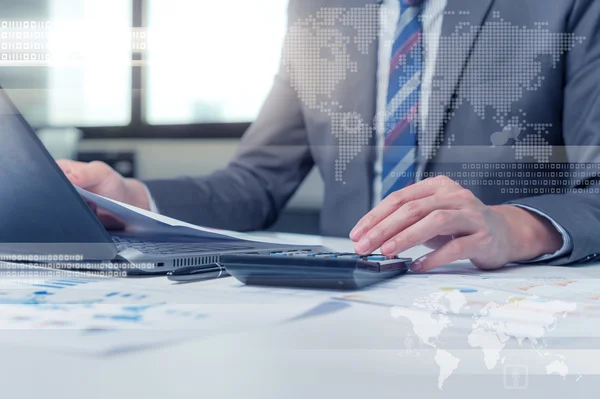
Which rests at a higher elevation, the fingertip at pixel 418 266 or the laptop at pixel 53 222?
the laptop at pixel 53 222

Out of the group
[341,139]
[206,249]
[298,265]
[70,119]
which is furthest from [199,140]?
[298,265]

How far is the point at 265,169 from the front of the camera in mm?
1158

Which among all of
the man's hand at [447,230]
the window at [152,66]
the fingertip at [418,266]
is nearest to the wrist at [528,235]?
the man's hand at [447,230]

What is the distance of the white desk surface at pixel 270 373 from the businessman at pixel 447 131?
0.23m

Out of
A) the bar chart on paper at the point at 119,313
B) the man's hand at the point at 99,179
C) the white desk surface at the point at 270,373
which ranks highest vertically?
the man's hand at the point at 99,179

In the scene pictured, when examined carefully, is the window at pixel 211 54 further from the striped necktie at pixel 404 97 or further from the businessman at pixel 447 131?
the striped necktie at pixel 404 97

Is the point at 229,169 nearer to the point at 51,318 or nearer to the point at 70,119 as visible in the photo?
the point at 70,119

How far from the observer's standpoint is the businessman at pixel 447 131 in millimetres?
508

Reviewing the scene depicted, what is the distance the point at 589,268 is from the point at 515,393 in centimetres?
36

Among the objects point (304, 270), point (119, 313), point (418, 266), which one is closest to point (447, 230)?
point (418, 266)

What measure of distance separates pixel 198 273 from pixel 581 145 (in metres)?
0.52

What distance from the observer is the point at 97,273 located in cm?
42

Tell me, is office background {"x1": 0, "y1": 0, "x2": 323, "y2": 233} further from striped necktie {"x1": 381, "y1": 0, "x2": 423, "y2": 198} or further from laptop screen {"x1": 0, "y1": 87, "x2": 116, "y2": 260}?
striped necktie {"x1": 381, "y1": 0, "x2": 423, "y2": 198}

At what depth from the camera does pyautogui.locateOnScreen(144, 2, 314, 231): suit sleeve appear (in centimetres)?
101
